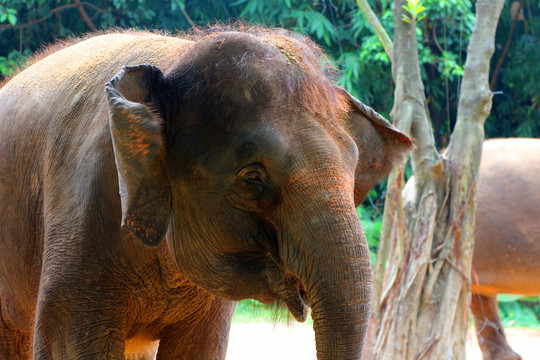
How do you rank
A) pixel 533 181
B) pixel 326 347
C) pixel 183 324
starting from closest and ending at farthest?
pixel 326 347 → pixel 183 324 → pixel 533 181

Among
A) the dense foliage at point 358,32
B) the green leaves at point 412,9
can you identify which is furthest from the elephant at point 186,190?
the dense foliage at point 358,32

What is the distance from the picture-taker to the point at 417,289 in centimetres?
429

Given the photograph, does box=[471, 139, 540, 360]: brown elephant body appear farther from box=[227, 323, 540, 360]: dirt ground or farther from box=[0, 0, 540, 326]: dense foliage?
box=[0, 0, 540, 326]: dense foliage

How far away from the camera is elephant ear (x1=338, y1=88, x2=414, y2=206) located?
202 centimetres

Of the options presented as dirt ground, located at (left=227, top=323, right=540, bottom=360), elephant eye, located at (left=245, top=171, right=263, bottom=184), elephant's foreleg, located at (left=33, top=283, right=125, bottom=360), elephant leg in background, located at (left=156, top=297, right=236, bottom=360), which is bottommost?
Result: dirt ground, located at (left=227, top=323, right=540, bottom=360)

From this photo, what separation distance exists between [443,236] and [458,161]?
0.47 metres

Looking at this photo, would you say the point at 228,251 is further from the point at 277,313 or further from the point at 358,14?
the point at 358,14

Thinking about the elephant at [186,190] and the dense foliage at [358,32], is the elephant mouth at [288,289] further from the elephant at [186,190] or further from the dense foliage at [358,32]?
the dense foliage at [358,32]

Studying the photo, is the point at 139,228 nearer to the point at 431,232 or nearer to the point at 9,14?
the point at 431,232

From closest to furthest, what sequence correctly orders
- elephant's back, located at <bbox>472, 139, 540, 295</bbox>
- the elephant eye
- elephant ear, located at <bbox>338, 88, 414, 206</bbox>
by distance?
the elephant eye → elephant ear, located at <bbox>338, 88, 414, 206</bbox> → elephant's back, located at <bbox>472, 139, 540, 295</bbox>

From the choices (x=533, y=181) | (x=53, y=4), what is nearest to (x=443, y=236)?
(x=533, y=181)

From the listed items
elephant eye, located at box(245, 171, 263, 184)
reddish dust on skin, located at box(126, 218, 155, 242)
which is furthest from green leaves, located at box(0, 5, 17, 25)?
elephant eye, located at box(245, 171, 263, 184)

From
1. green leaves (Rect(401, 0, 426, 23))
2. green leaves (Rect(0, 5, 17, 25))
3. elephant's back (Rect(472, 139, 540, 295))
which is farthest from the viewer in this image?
green leaves (Rect(0, 5, 17, 25))

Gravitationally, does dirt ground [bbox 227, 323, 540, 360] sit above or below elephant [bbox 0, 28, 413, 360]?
below
